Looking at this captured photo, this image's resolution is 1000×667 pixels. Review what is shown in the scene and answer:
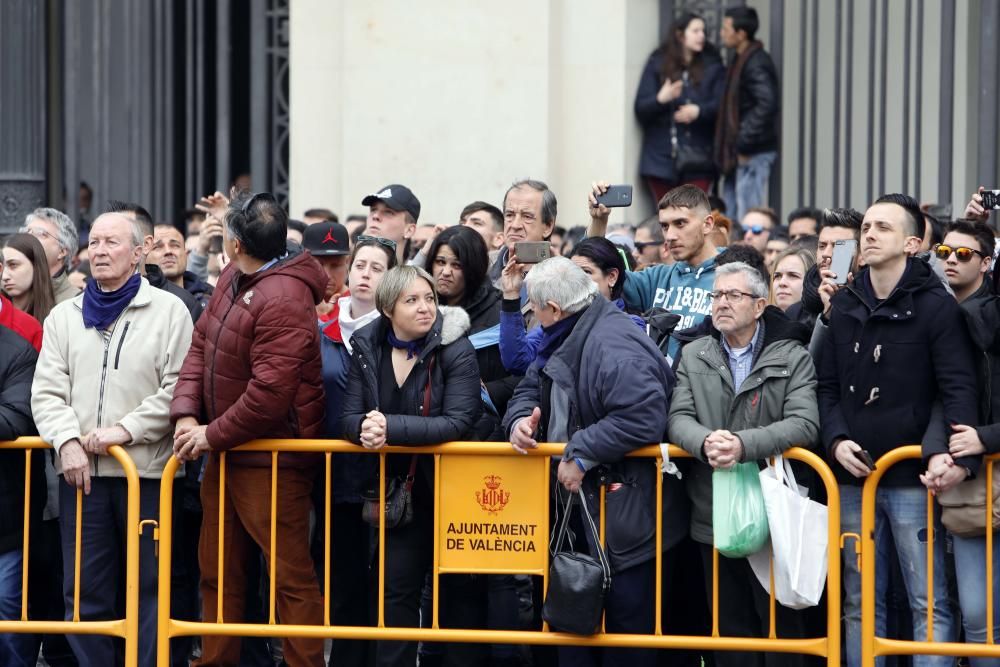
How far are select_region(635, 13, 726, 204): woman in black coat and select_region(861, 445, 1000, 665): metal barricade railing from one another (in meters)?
5.66

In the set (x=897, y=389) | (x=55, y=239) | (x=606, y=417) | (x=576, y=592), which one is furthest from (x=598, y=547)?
(x=55, y=239)

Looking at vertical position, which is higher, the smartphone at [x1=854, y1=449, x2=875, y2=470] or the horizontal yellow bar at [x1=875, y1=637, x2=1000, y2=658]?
the smartphone at [x1=854, y1=449, x2=875, y2=470]

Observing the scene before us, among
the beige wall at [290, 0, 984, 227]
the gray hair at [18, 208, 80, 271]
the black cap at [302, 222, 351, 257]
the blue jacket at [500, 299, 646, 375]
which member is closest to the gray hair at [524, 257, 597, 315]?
the blue jacket at [500, 299, 646, 375]

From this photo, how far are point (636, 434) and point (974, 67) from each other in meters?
6.41

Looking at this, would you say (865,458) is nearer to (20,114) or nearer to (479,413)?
(479,413)

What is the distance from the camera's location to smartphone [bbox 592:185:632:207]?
8.02 metres

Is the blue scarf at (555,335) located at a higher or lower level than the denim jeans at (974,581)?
higher

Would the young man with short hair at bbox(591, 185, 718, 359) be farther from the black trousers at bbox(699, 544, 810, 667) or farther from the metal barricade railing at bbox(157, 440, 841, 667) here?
the black trousers at bbox(699, 544, 810, 667)

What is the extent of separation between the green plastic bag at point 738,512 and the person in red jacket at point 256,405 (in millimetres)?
1810

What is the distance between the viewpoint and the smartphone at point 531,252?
24.4 ft

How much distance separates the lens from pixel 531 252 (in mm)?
7461

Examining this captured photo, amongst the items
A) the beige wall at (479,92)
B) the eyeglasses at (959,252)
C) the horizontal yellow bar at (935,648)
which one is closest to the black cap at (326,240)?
the eyeglasses at (959,252)

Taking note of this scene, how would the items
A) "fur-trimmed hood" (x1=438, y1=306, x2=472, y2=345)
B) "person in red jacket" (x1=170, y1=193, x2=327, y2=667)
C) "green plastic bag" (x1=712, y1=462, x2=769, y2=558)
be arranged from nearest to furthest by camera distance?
"green plastic bag" (x1=712, y1=462, x2=769, y2=558) → "person in red jacket" (x1=170, y1=193, x2=327, y2=667) → "fur-trimmed hood" (x1=438, y1=306, x2=472, y2=345)

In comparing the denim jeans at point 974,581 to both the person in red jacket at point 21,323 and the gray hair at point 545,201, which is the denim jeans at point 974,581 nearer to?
the gray hair at point 545,201
